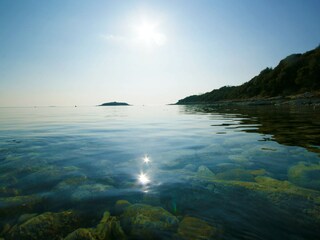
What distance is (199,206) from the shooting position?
11.7ft

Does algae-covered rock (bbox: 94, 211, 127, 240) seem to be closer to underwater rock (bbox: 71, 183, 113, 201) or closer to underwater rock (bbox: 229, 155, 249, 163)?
underwater rock (bbox: 71, 183, 113, 201)

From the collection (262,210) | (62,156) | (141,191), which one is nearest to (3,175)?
(62,156)

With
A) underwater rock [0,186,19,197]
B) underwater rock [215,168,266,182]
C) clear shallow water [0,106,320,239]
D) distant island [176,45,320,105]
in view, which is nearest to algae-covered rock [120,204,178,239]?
clear shallow water [0,106,320,239]

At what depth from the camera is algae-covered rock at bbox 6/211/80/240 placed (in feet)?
9.42

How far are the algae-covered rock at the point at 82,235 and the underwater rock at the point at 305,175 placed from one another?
4.06 meters

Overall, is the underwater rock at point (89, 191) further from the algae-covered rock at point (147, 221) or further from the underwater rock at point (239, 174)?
the underwater rock at point (239, 174)

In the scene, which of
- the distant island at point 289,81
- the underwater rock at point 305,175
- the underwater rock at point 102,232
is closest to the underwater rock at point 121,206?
the underwater rock at point 102,232

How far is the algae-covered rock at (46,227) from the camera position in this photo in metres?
2.87

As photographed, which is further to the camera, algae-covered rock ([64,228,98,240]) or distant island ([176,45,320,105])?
distant island ([176,45,320,105])

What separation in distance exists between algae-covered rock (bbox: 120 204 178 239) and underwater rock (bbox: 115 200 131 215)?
0.27ft

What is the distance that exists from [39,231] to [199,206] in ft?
7.95

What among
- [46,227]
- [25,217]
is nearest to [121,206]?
[46,227]

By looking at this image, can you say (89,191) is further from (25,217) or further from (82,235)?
(82,235)

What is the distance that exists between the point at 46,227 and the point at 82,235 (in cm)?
61
